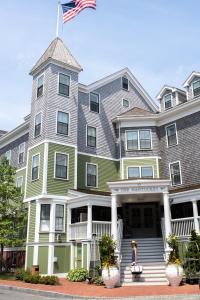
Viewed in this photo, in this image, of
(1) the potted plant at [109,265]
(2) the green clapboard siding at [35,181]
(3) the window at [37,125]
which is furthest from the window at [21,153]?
(1) the potted plant at [109,265]

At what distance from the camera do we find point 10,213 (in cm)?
2381

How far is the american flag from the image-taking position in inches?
939

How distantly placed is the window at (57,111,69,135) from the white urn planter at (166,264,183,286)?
40.5ft

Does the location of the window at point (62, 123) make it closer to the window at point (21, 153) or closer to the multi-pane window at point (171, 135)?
the window at point (21, 153)

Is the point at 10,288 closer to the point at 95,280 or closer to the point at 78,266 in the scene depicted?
the point at 95,280

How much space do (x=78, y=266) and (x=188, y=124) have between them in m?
12.3

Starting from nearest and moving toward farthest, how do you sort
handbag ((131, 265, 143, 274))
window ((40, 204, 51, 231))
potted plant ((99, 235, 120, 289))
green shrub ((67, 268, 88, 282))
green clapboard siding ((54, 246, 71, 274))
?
potted plant ((99, 235, 120, 289)) → handbag ((131, 265, 143, 274)) → green shrub ((67, 268, 88, 282)) → green clapboard siding ((54, 246, 71, 274)) → window ((40, 204, 51, 231))

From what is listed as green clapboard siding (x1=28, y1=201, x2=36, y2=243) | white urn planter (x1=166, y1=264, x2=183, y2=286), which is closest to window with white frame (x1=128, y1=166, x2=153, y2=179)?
green clapboard siding (x1=28, y1=201, x2=36, y2=243)

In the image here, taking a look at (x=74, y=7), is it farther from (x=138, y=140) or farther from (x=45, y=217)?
(x=45, y=217)

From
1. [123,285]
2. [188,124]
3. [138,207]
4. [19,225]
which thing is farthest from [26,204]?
[188,124]

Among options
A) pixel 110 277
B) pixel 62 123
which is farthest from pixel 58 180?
pixel 110 277

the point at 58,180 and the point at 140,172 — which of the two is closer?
the point at 58,180

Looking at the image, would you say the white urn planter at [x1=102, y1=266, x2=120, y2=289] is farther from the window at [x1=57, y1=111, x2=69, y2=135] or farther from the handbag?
the window at [x1=57, y1=111, x2=69, y2=135]

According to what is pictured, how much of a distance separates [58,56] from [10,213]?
12066 mm
